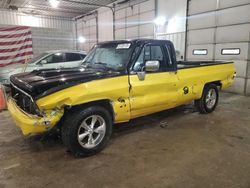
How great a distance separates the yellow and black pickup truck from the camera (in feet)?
8.57

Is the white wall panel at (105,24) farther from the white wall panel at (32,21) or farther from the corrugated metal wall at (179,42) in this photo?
the corrugated metal wall at (179,42)

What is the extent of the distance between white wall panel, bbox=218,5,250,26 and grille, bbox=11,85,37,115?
749 centimetres

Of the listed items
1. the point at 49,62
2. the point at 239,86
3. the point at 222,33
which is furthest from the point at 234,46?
the point at 49,62

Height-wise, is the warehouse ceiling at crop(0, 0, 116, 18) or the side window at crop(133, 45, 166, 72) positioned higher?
the warehouse ceiling at crop(0, 0, 116, 18)

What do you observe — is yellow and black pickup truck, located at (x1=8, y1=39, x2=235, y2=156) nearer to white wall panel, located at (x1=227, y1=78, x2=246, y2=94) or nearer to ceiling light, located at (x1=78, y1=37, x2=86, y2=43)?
white wall panel, located at (x1=227, y1=78, x2=246, y2=94)

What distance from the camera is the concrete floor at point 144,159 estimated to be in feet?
8.06

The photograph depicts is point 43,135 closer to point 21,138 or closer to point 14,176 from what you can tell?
point 21,138

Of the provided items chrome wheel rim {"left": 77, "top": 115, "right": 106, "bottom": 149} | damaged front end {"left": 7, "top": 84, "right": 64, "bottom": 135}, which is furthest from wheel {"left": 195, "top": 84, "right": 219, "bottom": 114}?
damaged front end {"left": 7, "top": 84, "right": 64, "bottom": 135}

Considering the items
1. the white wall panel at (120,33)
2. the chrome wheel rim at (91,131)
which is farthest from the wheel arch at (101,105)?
the white wall panel at (120,33)

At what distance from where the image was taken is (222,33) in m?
7.98

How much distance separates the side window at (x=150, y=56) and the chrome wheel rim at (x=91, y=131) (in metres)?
1.02

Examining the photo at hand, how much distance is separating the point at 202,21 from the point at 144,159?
7484mm

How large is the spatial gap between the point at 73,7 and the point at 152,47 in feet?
42.8

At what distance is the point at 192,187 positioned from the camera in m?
2.32
